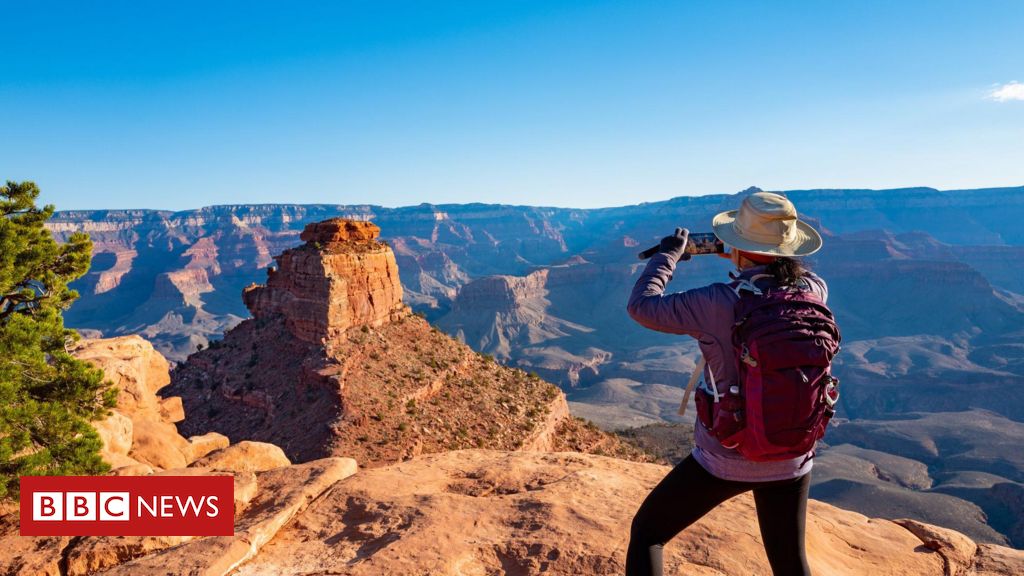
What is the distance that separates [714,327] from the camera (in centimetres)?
309

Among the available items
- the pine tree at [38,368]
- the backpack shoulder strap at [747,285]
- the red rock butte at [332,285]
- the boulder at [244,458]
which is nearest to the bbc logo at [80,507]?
the pine tree at [38,368]

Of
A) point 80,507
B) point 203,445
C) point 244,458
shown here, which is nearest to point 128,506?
point 80,507

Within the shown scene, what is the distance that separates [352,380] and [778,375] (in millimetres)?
22251

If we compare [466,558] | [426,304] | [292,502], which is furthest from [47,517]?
[426,304]

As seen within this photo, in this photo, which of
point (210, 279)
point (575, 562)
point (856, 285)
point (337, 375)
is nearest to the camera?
point (575, 562)

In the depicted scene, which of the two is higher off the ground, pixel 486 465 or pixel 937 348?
pixel 486 465

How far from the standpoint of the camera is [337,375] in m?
22.7

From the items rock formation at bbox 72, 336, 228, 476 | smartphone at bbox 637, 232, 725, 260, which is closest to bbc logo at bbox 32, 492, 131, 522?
rock formation at bbox 72, 336, 228, 476

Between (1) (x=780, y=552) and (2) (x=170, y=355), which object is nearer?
(1) (x=780, y=552)

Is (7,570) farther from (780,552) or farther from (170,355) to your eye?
(170,355)

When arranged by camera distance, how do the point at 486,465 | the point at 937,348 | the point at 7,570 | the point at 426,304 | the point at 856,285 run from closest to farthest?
the point at 7,570 → the point at 486,465 → the point at 937,348 → the point at 856,285 → the point at 426,304

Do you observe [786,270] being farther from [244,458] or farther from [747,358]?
[244,458]

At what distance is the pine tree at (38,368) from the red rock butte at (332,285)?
48.8ft

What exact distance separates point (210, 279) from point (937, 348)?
7007 inches
